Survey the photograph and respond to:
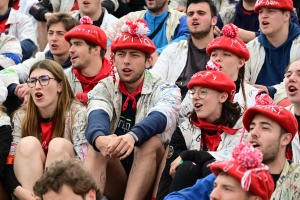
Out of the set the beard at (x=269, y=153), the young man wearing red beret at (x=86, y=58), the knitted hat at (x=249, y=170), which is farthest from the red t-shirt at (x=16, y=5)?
the knitted hat at (x=249, y=170)

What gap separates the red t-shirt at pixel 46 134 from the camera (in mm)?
6196

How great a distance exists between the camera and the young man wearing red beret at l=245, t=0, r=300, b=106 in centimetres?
728

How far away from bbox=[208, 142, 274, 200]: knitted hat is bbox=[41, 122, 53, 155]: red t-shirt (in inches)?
86.1

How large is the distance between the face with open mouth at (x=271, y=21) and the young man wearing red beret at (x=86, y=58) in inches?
58.8

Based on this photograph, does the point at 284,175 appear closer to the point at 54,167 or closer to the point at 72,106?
the point at 54,167

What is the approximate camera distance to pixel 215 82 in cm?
571

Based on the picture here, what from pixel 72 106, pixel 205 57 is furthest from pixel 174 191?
pixel 205 57

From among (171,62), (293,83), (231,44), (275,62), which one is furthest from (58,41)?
(293,83)

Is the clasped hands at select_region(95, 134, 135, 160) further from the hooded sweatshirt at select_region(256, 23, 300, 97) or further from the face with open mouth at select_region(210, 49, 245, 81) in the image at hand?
the hooded sweatshirt at select_region(256, 23, 300, 97)

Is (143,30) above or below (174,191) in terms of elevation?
above

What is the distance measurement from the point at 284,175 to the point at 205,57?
260 cm

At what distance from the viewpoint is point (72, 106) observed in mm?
6324

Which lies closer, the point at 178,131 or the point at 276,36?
the point at 178,131

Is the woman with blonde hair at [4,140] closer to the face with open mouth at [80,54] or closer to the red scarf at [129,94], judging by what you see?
the red scarf at [129,94]
